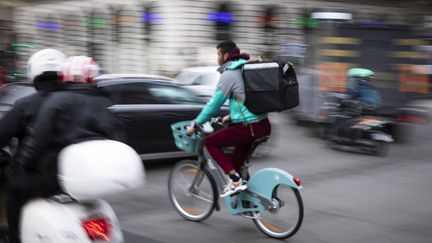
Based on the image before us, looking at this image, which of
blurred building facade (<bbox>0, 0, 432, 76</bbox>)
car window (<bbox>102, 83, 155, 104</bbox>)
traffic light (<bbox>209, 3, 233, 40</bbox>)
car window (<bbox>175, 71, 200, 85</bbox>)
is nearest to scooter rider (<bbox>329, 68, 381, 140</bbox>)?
car window (<bbox>102, 83, 155, 104</bbox>)

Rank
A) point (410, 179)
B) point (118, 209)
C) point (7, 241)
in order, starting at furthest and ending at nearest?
1. point (410, 179)
2. point (118, 209)
3. point (7, 241)

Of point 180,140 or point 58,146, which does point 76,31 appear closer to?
point 180,140

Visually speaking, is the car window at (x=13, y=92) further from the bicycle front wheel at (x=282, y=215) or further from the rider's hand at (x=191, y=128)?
the bicycle front wheel at (x=282, y=215)

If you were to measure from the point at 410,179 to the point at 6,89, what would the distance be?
588 cm

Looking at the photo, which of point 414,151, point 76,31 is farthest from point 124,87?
point 76,31

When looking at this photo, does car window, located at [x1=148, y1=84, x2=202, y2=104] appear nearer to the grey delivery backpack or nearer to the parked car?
the parked car

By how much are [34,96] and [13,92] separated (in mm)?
5807

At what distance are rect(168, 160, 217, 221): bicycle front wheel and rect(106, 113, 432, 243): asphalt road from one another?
0.11 meters

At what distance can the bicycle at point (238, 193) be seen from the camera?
5.54m

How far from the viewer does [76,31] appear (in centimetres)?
3169

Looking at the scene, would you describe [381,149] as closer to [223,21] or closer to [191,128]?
[191,128]

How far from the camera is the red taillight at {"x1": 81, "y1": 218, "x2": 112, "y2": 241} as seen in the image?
10.7 ft

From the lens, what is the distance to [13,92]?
29.2ft

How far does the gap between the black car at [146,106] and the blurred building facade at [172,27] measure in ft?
48.9
